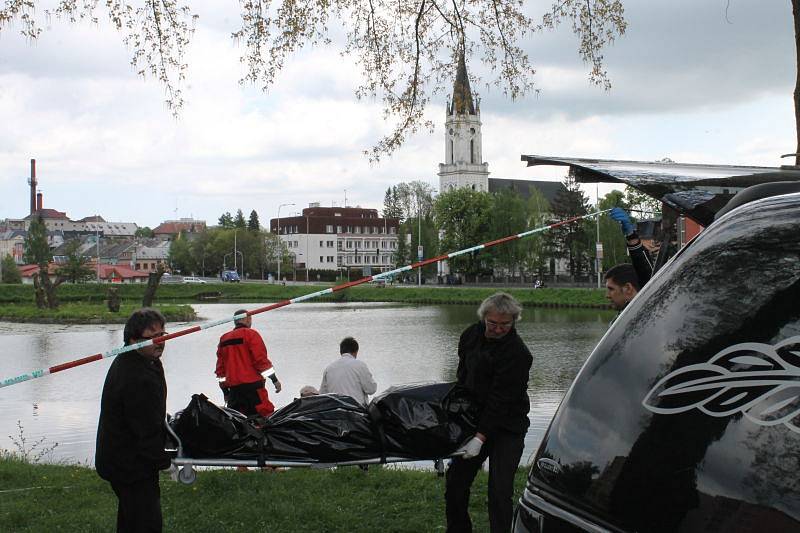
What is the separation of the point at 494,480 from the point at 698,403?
11.9 feet

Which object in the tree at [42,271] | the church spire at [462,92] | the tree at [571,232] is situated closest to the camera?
the church spire at [462,92]

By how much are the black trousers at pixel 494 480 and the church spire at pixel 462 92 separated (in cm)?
734

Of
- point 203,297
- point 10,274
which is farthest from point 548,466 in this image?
point 10,274

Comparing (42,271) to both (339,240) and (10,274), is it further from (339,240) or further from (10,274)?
(339,240)

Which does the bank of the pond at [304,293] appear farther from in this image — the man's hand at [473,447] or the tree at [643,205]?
the man's hand at [473,447]

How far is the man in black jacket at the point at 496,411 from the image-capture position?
5.37m

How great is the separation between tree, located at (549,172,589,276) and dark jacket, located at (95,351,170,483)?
3248 inches

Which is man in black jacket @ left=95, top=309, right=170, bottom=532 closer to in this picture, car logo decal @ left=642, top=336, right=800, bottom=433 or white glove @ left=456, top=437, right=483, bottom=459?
white glove @ left=456, top=437, right=483, bottom=459

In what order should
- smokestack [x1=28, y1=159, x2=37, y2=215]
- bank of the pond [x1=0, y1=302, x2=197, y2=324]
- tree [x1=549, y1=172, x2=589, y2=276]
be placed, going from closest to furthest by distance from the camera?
bank of the pond [x1=0, y1=302, x2=197, y2=324] → tree [x1=549, y1=172, x2=589, y2=276] → smokestack [x1=28, y1=159, x2=37, y2=215]

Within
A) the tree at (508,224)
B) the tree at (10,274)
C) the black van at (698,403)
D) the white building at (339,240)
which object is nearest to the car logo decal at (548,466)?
the black van at (698,403)

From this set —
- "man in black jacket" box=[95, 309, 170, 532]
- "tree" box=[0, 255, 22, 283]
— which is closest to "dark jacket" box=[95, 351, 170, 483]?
"man in black jacket" box=[95, 309, 170, 532]

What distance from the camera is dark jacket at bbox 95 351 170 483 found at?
4.66 m

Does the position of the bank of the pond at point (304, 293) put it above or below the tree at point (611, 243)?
below

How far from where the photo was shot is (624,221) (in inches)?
236
